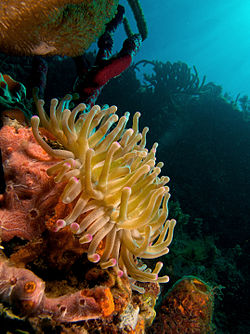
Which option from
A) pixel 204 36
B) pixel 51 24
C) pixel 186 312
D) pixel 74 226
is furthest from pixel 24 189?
pixel 204 36

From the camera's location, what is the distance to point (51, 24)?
211cm

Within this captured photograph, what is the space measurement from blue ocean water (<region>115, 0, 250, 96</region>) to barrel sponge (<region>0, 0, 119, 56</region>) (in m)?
52.4

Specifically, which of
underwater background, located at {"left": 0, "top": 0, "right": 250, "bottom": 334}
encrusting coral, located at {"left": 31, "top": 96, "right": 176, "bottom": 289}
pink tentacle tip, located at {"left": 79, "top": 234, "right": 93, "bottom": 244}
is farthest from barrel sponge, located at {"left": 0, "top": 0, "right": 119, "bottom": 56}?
underwater background, located at {"left": 0, "top": 0, "right": 250, "bottom": 334}

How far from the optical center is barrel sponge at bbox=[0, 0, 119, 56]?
1.81 metres

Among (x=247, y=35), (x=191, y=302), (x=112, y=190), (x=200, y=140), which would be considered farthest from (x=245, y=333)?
(x=247, y=35)

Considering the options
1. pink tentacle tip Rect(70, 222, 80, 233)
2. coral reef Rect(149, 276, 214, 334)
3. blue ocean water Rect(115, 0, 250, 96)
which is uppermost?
blue ocean water Rect(115, 0, 250, 96)

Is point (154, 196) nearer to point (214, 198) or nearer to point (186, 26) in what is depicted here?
point (214, 198)

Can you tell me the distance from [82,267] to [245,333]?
5896 millimetres

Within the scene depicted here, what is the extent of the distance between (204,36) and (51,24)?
81714 millimetres

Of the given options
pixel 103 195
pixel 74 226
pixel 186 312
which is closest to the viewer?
pixel 74 226

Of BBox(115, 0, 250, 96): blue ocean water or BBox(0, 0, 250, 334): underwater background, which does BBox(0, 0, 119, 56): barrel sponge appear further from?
BBox(115, 0, 250, 96): blue ocean water

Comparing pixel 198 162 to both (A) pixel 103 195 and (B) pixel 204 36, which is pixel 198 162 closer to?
(A) pixel 103 195

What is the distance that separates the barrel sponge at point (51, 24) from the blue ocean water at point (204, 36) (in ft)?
172

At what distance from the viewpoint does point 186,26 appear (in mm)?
61812
